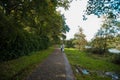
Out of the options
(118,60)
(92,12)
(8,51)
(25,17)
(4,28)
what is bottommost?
(118,60)

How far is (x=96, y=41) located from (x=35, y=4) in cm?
2317

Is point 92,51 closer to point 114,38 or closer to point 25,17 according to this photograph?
point 114,38

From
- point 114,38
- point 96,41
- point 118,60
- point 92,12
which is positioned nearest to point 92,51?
point 96,41

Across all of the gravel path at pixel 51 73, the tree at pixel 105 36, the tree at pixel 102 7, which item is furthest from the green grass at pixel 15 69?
the tree at pixel 105 36

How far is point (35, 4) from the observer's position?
47.8ft

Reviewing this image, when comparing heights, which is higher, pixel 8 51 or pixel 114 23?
pixel 114 23

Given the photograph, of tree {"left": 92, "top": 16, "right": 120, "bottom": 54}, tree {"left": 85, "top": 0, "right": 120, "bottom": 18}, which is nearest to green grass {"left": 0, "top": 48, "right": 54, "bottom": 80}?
tree {"left": 85, "top": 0, "right": 120, "bottom": 18}

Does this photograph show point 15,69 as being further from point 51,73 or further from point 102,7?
point 102,7

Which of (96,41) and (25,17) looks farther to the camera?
(96,41)

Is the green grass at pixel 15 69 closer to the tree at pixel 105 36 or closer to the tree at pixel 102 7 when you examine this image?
the tree at pixel 102 7

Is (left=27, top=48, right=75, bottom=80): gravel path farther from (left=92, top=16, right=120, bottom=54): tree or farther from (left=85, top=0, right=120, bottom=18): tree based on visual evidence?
(left=92, top=16, right=120, bottom=54): tree

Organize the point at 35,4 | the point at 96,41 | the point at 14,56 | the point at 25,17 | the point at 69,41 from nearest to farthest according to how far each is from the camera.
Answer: the point at 35,4
the point at 14,56
the point at 25,17
the point at 96,41
the point at 69,41

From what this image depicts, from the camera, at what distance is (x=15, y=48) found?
16.0m

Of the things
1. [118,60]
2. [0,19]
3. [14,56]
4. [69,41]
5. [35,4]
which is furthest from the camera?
[69,41]
